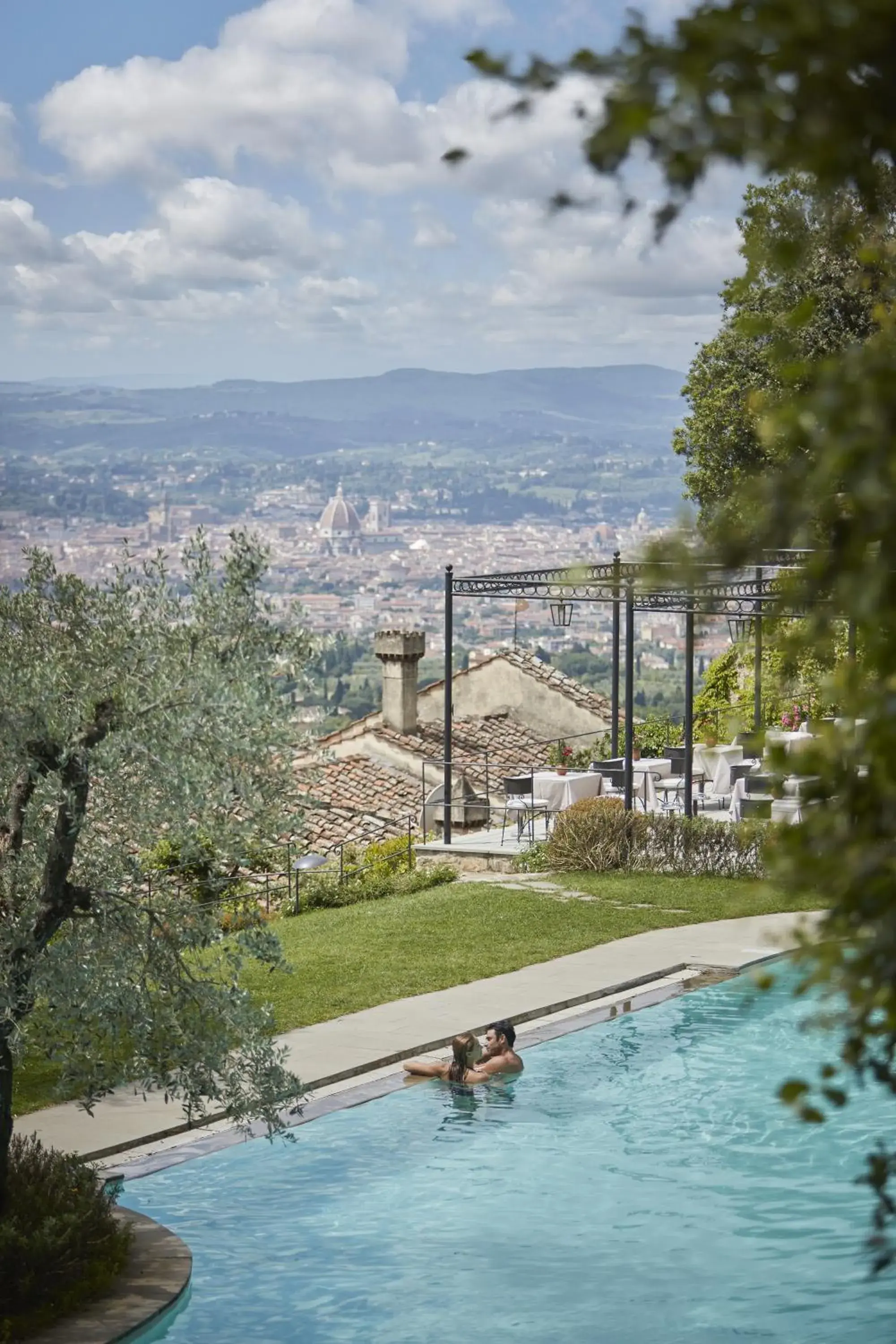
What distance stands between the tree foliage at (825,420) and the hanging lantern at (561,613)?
1957 centimetres

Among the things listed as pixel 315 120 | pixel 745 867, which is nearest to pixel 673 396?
pixel 315 120

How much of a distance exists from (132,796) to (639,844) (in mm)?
12859

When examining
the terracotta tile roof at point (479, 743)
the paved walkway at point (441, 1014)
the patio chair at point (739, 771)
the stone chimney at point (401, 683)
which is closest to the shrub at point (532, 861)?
the paved walkway at point (441, 1014)

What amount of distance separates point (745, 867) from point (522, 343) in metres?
181

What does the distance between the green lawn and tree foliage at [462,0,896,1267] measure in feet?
31.7

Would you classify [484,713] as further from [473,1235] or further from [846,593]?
[846,593]

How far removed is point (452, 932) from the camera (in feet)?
52.6

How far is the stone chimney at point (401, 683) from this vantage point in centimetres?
2850

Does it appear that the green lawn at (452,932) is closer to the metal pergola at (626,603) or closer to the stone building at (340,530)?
the metal pergola at (626,603)

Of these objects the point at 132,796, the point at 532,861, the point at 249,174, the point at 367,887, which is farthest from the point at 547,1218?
the point at 249,174

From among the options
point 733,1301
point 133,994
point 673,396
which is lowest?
point 733,1301

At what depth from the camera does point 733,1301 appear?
8.46 meters

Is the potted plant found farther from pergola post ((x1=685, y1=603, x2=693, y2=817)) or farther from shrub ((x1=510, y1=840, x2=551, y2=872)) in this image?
pergola post ((x1=685, y1=603, x2=693, y2=817))

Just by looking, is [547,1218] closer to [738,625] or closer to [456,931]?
[456,931]
